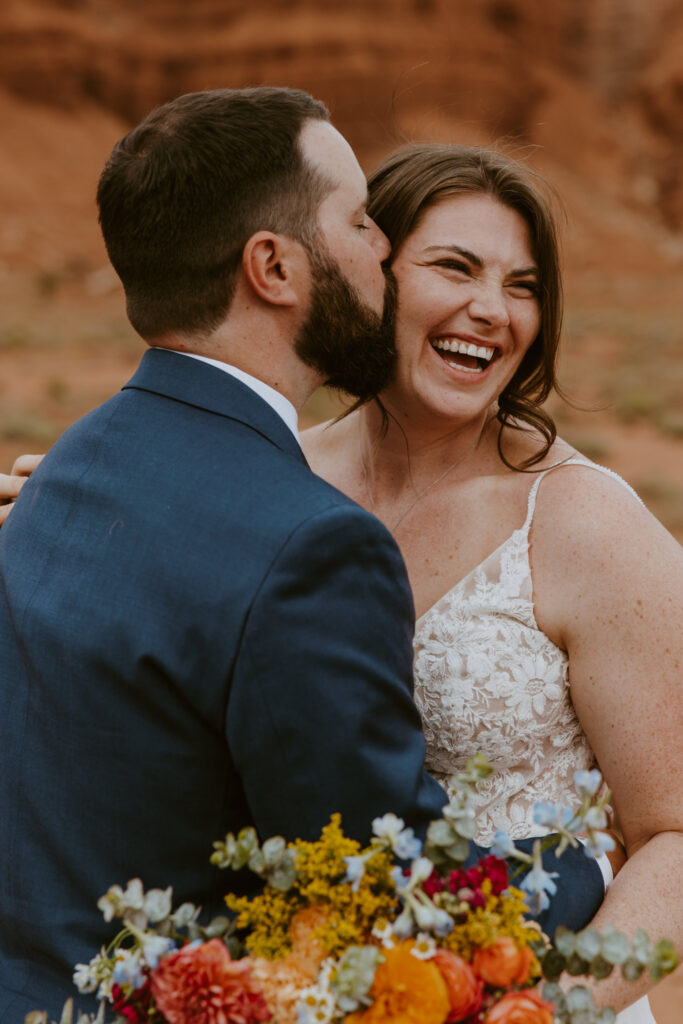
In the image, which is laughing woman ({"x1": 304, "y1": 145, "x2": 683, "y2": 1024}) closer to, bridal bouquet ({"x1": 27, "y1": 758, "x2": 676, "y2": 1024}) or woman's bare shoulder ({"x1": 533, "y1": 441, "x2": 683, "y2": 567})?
woman's bare shoulder ({"x1": 533, "y1": 441, "x2": 683, "y2": 567})

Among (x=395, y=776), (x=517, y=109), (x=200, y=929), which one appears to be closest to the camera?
(x=200, y=929)

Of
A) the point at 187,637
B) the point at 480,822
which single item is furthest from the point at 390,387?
the point at 187,637

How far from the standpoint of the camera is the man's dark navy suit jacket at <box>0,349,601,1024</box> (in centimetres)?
170

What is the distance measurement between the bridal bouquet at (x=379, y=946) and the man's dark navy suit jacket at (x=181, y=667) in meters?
0.22

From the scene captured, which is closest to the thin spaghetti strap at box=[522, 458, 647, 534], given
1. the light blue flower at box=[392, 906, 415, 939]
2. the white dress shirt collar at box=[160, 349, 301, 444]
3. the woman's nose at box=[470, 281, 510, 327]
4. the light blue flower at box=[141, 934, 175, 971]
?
the woman's nose at box=[470, 281, 510, 327]

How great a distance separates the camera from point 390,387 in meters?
3.05

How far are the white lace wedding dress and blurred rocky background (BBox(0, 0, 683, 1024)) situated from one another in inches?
850

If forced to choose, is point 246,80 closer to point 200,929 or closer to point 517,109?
point 517,109

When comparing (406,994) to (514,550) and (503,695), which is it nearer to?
(503,695)

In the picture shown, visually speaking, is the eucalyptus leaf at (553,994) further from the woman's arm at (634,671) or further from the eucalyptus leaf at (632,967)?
the woman's arm at (634,671)

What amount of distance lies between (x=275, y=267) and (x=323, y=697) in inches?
34.5

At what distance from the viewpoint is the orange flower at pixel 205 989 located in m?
1.40

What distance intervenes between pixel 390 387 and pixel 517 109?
4070cm

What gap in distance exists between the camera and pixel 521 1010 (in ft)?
4.52
